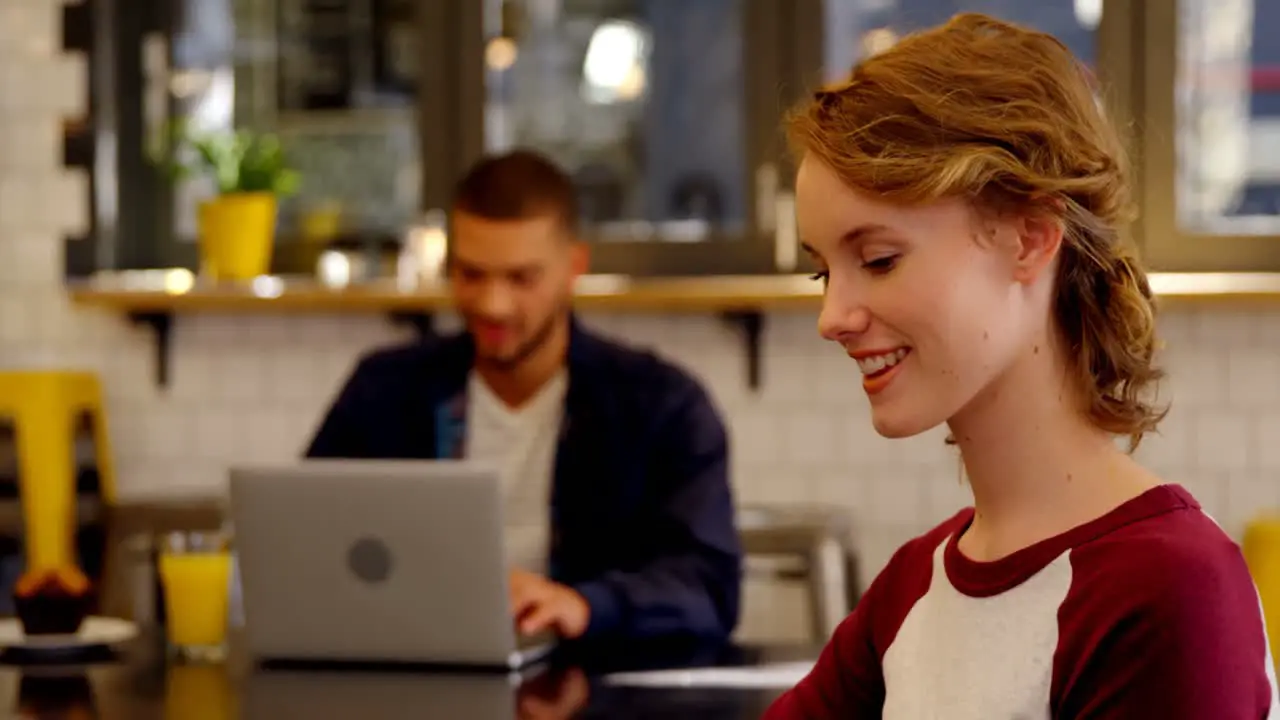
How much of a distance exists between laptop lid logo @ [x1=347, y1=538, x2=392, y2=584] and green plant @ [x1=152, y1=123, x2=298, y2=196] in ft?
8.22

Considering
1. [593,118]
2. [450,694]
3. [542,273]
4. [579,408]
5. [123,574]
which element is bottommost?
[123,574]

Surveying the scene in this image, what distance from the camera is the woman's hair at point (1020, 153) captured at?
1.12 metres

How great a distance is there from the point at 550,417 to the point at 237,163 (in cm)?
178

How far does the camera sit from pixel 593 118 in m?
4.49

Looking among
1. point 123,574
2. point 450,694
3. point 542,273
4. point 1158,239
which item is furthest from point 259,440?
point 450,694

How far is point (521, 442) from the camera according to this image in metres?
3.02

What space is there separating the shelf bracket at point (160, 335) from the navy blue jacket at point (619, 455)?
1579 mm

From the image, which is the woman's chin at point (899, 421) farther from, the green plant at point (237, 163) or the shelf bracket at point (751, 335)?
the green plant at point (237, 163)

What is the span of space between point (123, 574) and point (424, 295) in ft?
2.97

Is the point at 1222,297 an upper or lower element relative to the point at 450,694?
upper

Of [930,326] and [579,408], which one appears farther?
[579,408]

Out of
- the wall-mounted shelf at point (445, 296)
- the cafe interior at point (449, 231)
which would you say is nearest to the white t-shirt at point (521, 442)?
the cafe interior at point (449, 231)

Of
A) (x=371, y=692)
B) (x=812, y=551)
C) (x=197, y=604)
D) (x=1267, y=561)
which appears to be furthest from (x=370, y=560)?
(x=1267, y=561)

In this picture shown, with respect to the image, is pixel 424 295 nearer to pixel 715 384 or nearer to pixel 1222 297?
pixel 715 384
